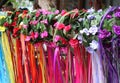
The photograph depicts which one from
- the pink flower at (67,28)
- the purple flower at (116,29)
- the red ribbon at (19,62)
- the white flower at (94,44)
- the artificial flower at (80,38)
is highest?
the pink flower at (67,28)

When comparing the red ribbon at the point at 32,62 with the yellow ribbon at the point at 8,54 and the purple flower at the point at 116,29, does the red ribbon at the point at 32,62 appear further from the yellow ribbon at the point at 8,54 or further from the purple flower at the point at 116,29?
the purple flower at the point at 116,29

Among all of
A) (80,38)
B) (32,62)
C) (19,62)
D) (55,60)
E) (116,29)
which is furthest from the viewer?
(19,62)

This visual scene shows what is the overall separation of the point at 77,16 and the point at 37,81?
0.50m

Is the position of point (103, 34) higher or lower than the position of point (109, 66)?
higher

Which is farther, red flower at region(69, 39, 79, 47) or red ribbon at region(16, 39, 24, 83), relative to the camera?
red ribbon at region(16, 39, 24, 83)

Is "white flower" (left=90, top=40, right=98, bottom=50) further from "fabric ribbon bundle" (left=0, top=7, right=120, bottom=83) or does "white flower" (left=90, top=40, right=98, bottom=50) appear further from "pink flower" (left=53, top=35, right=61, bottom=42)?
"pink flower" (left=53, top=35, right=61, bottom=42)

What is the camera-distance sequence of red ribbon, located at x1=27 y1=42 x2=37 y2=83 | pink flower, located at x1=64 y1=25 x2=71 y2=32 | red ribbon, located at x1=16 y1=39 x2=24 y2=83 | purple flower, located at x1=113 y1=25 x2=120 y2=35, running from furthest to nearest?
red ribbon, located at x1=16 y1=39 x2=24 y2=83
red ribbon, located at x1=27 y1=42 x2=37 y2=83
pink flower, located at x1=64 y1=25 x2=71 y2=32
purple flower, located at x1=113 y1=25 x2=120 y2=35

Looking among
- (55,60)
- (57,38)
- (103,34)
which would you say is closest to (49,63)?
(55,60)

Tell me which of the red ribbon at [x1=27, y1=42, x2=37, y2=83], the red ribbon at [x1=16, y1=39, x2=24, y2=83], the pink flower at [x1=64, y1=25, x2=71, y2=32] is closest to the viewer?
the pink flower at [x1=64, y1=25, x2=71, y2=32]

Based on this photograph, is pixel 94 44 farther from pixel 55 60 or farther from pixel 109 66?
pixel 55 60

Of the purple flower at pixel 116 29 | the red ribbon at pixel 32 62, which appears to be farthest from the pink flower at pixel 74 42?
the red ribbon at pixel 32 62

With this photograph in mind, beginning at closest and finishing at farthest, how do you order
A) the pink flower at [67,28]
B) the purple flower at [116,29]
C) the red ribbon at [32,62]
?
the purple flower at [116,29] → the pink flower at [67,28] → the red ribbon at [32,62]

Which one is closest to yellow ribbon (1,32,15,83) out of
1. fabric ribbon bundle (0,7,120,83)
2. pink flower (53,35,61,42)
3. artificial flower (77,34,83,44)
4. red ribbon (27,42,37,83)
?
fabric ribbon bundle (0,7,120,83)

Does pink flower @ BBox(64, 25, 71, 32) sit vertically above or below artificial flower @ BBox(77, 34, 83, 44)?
above
